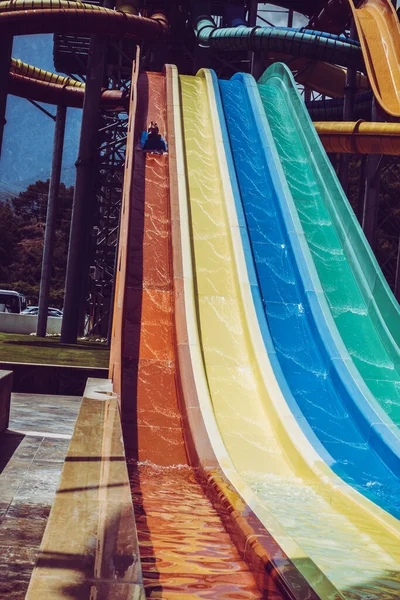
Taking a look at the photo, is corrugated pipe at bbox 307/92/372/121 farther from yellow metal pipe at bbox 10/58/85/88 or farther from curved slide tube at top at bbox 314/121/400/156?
curved slide tube at top at bbox 314/121/400/156

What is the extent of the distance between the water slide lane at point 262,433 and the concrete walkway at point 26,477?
1.09m

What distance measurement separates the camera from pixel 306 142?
1162 centimetres

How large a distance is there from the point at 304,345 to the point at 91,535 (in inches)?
210

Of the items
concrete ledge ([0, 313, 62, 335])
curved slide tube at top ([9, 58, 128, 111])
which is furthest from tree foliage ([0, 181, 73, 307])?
curved slide tube at top ([9, 58, 128, 111])

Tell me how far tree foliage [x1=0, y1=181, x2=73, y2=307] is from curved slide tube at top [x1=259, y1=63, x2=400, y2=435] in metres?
33.6

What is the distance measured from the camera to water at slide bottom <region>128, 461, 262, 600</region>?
2.93 metres

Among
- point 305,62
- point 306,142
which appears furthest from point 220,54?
point 306,142

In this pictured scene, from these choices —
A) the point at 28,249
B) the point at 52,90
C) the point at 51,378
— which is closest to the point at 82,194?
the point at 52,90

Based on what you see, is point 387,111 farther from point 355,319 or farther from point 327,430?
point 327,430

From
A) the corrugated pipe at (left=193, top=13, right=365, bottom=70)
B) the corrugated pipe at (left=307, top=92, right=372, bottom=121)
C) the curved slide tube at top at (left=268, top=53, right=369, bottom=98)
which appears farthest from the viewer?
the curved slide tube at top at (left=268, top=53, right=369, bottom=98)

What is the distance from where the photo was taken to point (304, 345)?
24.6ft

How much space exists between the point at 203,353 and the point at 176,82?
7.53 metres

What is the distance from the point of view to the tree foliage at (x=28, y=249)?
1790 inches

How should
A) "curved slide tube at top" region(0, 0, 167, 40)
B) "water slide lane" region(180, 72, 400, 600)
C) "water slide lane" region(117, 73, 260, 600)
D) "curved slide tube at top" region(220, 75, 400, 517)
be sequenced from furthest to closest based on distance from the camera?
"curved slide tube at top" region(0, 0, 167, 40) < "curved slide tube at top" region(220, 75, 400, 517) < "water slide lane" region(180, 72, 400, 600) < "water slide lane" region(117, 73, 260, 600)
